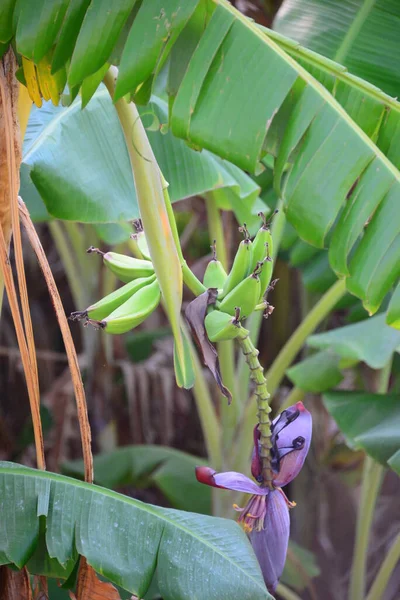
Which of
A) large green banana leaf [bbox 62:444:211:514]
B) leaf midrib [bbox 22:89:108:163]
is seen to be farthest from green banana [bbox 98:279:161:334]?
large green banana leaf [bbox 62:444:211:514]

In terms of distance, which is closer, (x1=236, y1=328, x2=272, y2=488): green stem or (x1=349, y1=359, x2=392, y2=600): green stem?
(x1=236, y1=328, x2=272, y2=488): green stem

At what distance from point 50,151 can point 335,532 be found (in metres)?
1.87

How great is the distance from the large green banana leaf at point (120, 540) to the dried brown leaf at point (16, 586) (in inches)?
0.8

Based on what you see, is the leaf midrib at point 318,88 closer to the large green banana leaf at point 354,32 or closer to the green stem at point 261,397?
the green stem at point 261,397

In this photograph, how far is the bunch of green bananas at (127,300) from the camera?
0.60 metres

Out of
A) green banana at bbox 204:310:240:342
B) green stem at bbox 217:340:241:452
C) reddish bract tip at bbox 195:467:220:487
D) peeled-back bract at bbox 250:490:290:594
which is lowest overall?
green stem at bbox 217:340:241:452

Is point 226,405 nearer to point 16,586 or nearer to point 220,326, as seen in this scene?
point 16,586

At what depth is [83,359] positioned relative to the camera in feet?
6.79

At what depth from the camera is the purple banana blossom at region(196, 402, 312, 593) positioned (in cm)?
62

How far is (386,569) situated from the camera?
147 centimetres

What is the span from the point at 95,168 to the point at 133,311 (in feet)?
1.70

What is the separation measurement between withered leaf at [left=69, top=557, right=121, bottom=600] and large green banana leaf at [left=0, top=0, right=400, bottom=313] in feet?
1.44

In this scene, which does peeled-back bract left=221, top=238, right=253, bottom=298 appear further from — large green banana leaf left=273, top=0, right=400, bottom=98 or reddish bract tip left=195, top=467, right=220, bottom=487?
large green banana leaf left=273, top=0, right=400, bottom=98

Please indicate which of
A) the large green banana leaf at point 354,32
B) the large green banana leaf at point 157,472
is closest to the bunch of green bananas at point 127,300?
the large green banana leaf at point 354,32
